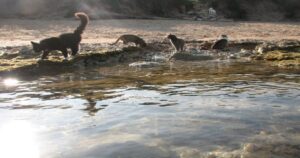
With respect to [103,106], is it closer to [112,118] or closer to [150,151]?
[112,118]

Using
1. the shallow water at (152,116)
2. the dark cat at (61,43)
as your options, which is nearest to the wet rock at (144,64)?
the dark cat at (61,43)

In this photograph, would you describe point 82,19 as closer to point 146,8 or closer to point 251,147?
point 251,147

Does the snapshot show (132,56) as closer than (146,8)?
Yes

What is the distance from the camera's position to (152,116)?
8.75 metres

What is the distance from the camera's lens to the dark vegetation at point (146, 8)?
36.2 metres

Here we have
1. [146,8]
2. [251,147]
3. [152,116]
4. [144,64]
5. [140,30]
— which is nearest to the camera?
[251,147]

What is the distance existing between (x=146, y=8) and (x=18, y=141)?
33.2 meters

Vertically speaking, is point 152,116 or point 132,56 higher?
point 132,56

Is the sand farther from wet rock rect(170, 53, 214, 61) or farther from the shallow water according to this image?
→ the shallow water

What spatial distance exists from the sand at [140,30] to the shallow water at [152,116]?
11631mm

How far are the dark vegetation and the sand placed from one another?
122 inches

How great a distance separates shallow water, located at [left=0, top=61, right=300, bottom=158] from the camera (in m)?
6.82

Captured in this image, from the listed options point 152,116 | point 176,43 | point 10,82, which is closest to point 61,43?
point 10,82

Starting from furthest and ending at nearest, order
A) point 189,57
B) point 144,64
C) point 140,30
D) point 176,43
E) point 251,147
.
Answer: point 140,30
point 176,43
point 189,57
point 144,64
point 251,147
